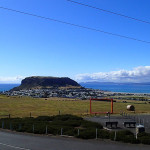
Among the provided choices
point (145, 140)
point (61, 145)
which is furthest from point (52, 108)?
point (145, 140)

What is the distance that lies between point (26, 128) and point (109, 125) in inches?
439

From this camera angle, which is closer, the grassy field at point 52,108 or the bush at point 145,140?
the bush at point 145,140

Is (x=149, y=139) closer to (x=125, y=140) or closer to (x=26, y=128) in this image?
(x=125, y=140)

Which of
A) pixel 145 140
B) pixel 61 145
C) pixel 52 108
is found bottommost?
pixel 52 108

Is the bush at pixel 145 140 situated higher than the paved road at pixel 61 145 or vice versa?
the bush at pixel 145 140

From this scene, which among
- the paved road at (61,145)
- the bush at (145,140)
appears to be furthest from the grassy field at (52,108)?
the bush at (145,140)

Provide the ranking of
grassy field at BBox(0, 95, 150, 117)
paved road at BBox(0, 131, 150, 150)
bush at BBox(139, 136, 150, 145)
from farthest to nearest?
grassy field at BBox(0, 95, 150, 117)
bush at BBox(139, 136, 150, 145)
paved road at BBox(0, 131, 150, 150)

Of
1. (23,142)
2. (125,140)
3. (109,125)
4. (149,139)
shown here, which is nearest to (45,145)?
(23,142)

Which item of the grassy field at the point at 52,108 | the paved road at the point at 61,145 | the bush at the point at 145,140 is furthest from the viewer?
the grassy field at the point at 52,108

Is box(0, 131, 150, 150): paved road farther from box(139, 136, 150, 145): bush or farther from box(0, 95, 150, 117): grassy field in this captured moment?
box(0, 95, 150, 117): grassy field

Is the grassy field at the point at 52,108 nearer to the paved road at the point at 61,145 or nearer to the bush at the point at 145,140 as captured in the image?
the paved road at the point at 61,145

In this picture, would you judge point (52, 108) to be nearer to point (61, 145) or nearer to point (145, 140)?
point (61, 145)

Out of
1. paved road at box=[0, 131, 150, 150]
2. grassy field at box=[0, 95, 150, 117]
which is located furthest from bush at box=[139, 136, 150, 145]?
grassy field at box=[0, 95, 150, 117]

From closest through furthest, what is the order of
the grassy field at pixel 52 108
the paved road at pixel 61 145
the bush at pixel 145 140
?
1. the paved road at pixel 61 145
2. the bush at pixel 145 140
3. the grassy field at pixel 52 108
